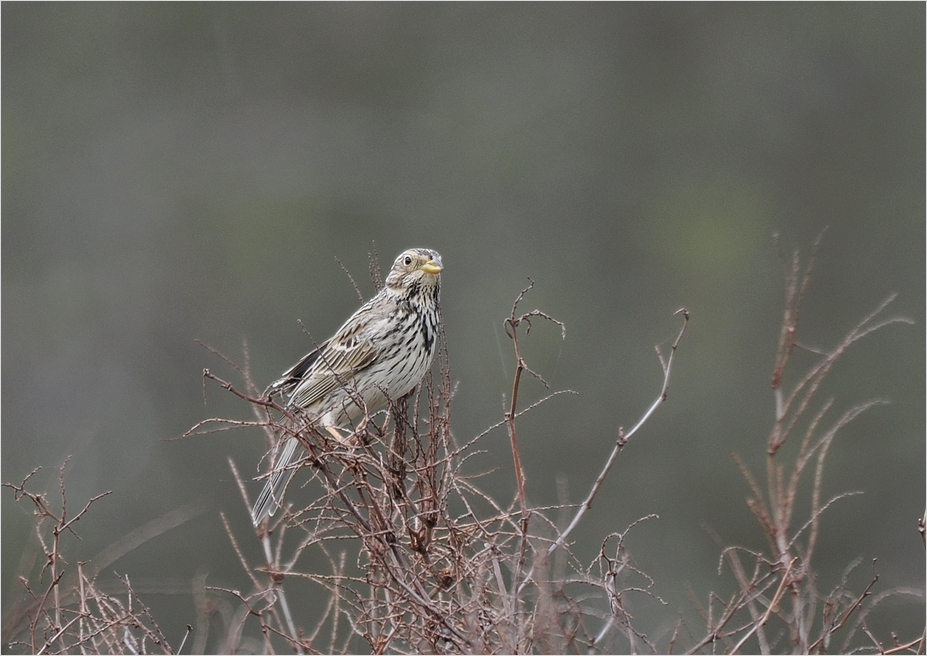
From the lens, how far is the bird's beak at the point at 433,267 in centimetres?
523

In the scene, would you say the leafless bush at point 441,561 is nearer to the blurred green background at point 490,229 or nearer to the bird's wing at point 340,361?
the bird's wing at point 340,361

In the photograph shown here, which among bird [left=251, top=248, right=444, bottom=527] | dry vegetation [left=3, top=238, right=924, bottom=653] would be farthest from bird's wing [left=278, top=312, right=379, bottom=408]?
dry vegetation [left=3, top=238, right=924, bottom=653]

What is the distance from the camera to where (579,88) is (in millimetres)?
17250

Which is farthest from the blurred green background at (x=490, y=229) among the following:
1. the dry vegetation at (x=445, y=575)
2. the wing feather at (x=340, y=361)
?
the dry vegetation at (x=445, y=575)

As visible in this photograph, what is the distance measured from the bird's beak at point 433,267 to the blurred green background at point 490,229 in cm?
718

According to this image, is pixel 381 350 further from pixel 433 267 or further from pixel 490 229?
pixel 490 229

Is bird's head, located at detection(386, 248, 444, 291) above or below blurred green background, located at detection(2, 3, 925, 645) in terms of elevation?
above

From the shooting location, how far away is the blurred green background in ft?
44.6

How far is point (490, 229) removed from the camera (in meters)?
15.0

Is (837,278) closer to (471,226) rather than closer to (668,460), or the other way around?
(668,460)

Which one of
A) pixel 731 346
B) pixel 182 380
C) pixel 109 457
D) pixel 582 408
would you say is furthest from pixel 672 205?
pixel 109 457

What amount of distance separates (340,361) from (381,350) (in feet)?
0.66

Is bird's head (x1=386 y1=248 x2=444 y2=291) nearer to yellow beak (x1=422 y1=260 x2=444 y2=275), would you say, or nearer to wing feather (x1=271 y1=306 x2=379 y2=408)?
yellow beak (x1=422 y1=260 x2=444 y2=275)

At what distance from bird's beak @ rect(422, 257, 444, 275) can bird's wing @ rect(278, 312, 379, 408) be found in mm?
325
